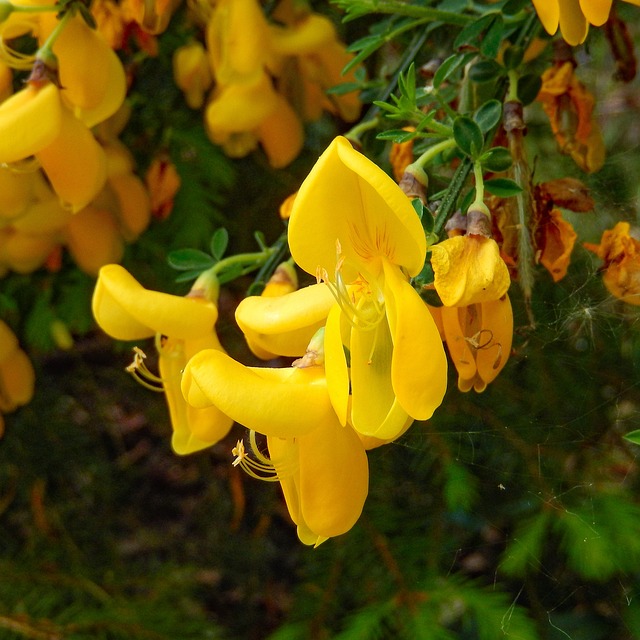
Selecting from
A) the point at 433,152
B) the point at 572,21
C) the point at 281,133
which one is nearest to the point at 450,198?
the point at 433,152

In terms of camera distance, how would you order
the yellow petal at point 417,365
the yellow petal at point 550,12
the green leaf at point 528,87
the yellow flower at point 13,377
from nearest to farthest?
1. the yellow petal at point 417,365
2. the yellow petal at point 550,12
3. the green leaf at point 528,87
4. the yellow flower at point 13,377

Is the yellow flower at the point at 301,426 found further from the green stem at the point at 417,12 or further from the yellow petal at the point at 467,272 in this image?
the green stem at the point at 417,12

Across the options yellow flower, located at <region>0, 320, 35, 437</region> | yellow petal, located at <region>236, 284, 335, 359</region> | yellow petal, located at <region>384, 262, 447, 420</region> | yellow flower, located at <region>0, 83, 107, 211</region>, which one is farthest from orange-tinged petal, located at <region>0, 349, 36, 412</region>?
yellow petal, located at <region>384, 262, 447, 420</region>

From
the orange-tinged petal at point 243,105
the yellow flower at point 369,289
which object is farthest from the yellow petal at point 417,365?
the orange-tinged petal at point 243,105

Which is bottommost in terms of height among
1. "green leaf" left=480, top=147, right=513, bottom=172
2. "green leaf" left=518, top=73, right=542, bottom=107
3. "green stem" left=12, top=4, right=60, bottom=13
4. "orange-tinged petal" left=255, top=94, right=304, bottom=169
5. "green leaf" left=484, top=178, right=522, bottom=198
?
"orange-tinged petal" left=255, top=94, right=304, bottom=169

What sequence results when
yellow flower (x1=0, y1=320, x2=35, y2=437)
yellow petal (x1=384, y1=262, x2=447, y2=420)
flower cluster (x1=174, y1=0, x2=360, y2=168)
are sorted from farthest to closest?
yellow flower (x1=0, y1=320, x2=35, y2=437) → flower cluster (x1=174, y1=0, x2=360, y2=168) → yellow petal (x1=384, y1=262, x2=447, y2=420)

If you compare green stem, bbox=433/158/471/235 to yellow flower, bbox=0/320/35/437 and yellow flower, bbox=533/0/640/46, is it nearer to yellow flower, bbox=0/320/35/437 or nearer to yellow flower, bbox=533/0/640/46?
yellow flower, bbox=533/0/640/46
